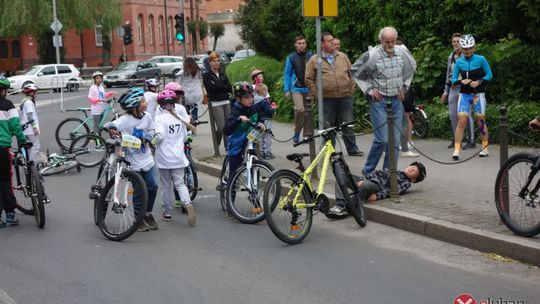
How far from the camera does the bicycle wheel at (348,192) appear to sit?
26.6ft

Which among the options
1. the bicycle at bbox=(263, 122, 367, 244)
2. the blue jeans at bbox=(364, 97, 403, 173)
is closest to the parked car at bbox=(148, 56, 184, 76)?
the blue jeans at bbox=(364, 97, 403, 173)

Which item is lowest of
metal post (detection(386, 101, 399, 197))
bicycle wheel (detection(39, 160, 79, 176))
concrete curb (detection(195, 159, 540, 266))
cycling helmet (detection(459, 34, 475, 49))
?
bicycle wheel (detection(39, 160, 79, 176))

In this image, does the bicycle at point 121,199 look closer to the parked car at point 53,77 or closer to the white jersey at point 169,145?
the white jersey at point 169,145

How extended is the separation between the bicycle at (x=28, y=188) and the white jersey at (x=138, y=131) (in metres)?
1.15

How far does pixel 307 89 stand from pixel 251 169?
5.10 metres

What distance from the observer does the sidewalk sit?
7070 mm

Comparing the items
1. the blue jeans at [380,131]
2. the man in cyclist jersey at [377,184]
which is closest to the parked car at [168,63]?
the blue jeans at [380,131]

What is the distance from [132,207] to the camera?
26.6 ft

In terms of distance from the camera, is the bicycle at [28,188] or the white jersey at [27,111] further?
the white jersey at [27,111]

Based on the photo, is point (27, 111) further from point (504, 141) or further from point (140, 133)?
point (504, 141)

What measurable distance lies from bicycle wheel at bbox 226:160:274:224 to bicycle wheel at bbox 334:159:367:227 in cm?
81

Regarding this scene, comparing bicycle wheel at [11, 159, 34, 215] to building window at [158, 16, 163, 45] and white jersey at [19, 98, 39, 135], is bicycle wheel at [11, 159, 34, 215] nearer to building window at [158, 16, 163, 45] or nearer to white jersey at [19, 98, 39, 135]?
white jersey at [19, 98, 39, 135]

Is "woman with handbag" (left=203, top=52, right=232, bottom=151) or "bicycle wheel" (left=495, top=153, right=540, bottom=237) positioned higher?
"woman with handbag" (left=203, top=52, right=232, bottom=151)

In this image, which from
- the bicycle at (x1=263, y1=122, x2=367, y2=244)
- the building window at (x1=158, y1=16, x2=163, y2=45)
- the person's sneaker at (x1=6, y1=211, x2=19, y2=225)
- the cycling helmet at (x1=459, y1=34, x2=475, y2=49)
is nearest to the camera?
the bicycle at (x1=263, y1=122, x2=367, y2=244)
